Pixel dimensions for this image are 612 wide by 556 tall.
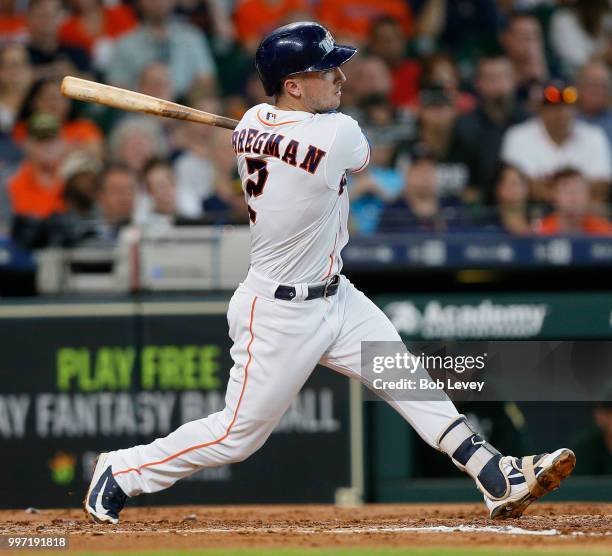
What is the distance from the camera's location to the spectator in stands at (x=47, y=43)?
1013 cm

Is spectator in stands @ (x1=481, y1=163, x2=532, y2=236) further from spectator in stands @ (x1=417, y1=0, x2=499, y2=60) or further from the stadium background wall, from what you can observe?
spectator in stands @ (x1=417, y1=0, x2=499, y2=60)

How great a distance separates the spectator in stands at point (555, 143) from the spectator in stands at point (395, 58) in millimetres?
1291

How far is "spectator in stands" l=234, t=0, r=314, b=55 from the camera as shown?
1067 centimetres

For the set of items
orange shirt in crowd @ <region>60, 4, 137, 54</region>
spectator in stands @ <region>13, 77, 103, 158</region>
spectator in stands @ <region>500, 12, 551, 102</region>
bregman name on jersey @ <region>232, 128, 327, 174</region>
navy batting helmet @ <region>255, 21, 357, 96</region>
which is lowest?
bregman name on jersey @ <region>232, 128, 327, 174</region>

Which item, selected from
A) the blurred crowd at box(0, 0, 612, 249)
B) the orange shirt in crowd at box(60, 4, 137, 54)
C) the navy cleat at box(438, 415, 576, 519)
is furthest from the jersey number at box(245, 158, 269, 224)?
the orange shirt in crowd at box(60, 4, 137, 54)

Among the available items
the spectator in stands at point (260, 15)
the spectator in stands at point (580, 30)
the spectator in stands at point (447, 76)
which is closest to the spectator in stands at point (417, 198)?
the spectator in stands at point (447, 76)

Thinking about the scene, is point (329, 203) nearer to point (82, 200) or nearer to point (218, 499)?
point (218, 499)

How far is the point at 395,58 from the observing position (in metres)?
10.5

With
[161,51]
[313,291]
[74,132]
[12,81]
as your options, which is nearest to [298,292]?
[313,291]

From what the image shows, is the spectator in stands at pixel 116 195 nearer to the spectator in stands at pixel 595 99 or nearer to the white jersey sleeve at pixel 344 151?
the white jersey sleeve at pixel 344 151

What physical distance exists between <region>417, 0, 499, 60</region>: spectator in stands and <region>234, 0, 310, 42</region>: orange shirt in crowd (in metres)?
1.09

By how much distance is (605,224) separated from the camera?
8070 millimetres

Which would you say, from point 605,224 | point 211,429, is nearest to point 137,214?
point 605,224

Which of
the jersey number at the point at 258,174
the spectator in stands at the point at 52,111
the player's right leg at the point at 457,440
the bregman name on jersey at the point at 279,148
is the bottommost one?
the player's right leg at the point at 457,440
